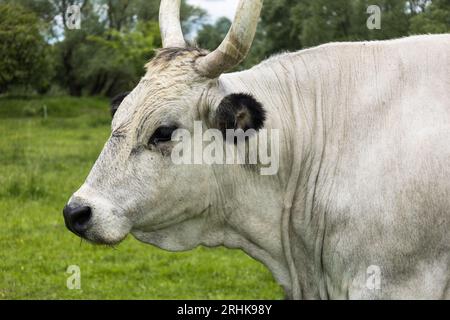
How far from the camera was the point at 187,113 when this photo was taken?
4.29m

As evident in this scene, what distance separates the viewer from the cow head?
414cm

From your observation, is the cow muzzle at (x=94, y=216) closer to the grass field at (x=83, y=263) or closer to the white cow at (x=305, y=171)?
the white cow at (x=305, y=171)

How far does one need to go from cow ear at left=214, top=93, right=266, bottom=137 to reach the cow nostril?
0.91m

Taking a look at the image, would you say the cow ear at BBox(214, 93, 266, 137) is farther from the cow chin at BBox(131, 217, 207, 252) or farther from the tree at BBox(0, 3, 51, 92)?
the tree at BBox(0, 3, 51, 92)

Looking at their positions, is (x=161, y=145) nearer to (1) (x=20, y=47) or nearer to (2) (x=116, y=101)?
(2) (x=116, y=101)

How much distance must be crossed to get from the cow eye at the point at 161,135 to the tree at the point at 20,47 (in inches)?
1122

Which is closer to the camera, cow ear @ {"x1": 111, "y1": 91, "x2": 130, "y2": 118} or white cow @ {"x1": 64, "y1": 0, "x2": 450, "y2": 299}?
white cow @ {"x1": 64, "y1": 0, "x2": 450, "y2": 299}

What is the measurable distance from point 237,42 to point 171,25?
3.19 ft

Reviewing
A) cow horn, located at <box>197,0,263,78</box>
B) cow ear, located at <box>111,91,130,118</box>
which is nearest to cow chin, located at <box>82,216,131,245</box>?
cow ear, located at <box>111,91,130,118</box>

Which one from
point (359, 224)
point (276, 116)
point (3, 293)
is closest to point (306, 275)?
point (359, 224)

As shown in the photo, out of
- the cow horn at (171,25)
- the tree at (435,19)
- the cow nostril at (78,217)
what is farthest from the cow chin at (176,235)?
the tree at (435,19)
